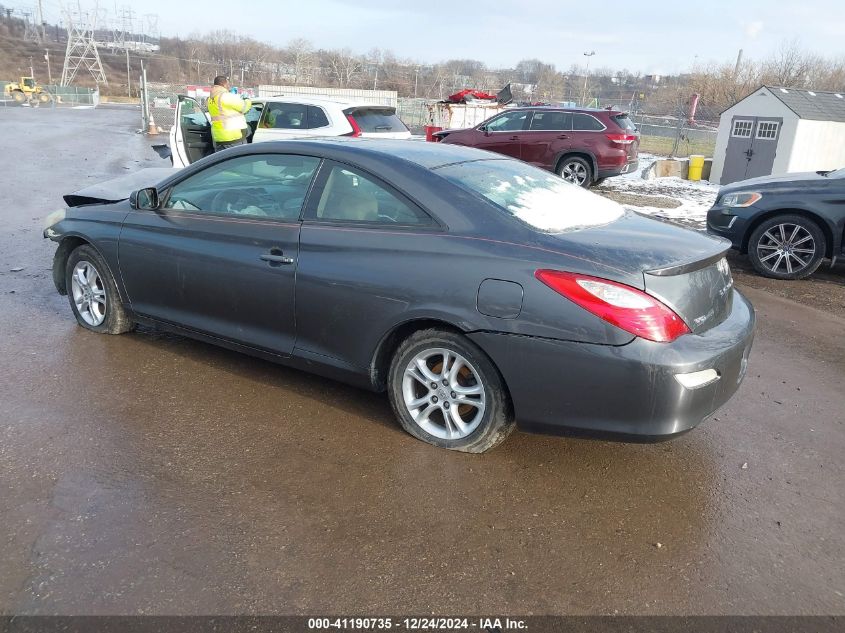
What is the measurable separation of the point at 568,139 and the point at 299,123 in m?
5.88

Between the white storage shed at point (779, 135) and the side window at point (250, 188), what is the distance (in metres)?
14.9

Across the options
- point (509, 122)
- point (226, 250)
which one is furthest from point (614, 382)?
point (509, 122)

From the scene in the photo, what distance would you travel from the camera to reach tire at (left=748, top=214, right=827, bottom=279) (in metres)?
7.18

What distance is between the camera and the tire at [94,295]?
4.75 meters

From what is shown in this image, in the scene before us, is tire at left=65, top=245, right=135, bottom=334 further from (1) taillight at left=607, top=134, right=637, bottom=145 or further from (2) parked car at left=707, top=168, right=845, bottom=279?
(1) taillight at left=607, top=134, right=637, bottom=145

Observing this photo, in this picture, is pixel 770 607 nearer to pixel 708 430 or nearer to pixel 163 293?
pixel 708 430

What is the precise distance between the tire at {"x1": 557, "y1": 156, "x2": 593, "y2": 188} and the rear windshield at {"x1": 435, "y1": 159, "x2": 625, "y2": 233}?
10.3m

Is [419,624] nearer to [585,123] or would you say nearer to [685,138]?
[585,123]

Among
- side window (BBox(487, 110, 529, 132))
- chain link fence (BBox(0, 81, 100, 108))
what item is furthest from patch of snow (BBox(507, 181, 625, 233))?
chain link fence (BBox(0, 81, 100, 108))

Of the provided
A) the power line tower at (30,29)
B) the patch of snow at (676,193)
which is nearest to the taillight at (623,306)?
the patch of snow at (676,193)

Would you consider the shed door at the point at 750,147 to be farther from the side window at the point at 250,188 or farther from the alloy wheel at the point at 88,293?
the alloy wheel at the point at 88,293

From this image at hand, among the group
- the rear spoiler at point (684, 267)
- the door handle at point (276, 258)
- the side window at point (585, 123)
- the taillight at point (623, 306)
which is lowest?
the door handle at point (276, 258)

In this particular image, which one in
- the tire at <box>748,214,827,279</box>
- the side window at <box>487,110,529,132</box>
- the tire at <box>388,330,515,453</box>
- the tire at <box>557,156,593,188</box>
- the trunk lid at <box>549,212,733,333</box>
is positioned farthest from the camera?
the side window at <box>487,110,529,132</box>

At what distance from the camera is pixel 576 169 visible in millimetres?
14070
